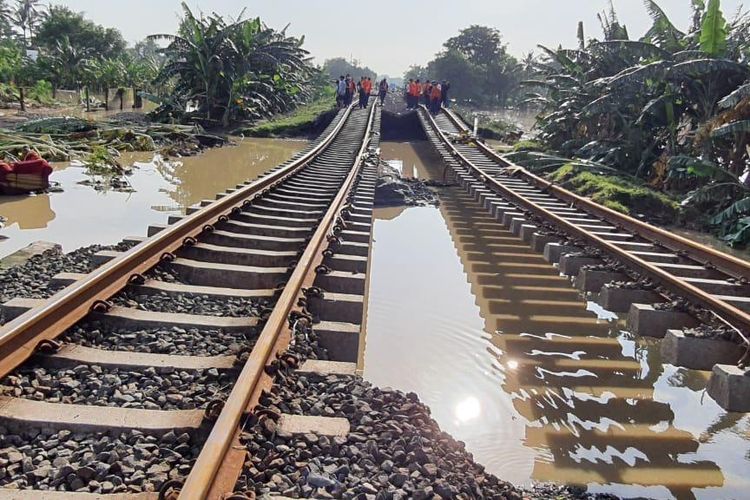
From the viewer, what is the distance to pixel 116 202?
34.2 feet

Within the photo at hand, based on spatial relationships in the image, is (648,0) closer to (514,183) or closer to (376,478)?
(514,183)

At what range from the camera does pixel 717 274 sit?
5750 mm

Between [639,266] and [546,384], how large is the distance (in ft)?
4.95

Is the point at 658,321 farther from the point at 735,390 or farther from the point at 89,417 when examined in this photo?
the point at 89,417

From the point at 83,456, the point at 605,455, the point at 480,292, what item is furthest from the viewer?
the point at 480,292

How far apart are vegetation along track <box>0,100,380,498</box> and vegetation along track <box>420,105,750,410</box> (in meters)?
2.11

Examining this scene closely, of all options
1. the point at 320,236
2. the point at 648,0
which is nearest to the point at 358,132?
the point at 648,0

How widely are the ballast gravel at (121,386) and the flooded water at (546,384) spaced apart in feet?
5.66

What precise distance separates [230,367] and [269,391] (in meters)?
0.36

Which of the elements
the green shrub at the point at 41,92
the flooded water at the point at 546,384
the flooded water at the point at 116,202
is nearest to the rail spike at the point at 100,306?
the flooded water at the point at 546,384

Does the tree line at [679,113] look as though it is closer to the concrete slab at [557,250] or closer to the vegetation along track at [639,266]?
the vegetation along track at [639,266]

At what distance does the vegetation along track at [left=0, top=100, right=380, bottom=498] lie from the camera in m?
2.39

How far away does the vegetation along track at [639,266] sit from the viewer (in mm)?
4371

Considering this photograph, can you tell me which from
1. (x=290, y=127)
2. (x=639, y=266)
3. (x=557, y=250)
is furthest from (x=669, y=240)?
(x=290, y=127)
